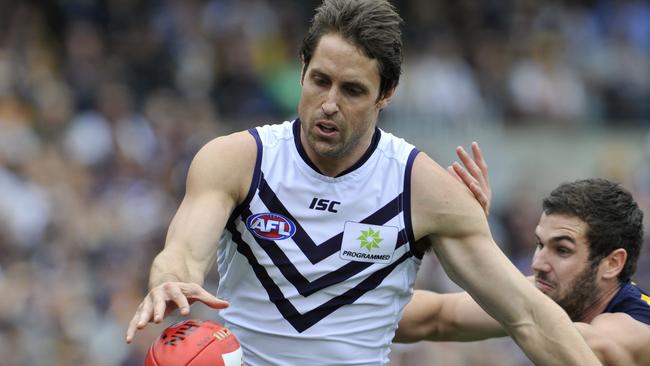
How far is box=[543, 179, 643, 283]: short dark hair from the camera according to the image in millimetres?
6934

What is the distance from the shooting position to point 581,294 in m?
6.95

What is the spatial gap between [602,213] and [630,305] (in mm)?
534

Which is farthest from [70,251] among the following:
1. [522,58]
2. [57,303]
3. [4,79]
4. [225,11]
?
[522,58]

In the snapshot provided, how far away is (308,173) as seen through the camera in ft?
20.7

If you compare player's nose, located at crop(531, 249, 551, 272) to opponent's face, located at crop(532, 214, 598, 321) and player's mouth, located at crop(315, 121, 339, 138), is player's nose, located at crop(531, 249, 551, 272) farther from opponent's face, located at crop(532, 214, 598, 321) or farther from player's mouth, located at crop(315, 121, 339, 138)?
player's mouth, located at crop(315, 121, 339, 138)

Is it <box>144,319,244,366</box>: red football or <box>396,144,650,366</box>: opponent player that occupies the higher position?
→ <box>396,144,650,366</box>: opponent player

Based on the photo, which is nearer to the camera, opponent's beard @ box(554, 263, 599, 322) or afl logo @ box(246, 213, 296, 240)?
afl logo @ box(246, 213, 296, 240)

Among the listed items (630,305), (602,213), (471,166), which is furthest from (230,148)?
(630,305)

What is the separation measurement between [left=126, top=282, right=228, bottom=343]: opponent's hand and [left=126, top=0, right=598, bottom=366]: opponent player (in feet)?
2.27

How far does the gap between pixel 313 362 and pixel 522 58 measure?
12103mm

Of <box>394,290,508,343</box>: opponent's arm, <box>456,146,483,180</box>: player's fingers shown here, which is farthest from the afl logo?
<box>394,290,508,343</box>: opponent's arm

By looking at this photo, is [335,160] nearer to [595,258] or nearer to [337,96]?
[337,96]

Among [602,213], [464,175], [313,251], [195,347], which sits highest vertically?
[464,175]

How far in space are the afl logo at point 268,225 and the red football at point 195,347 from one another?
0.69 metres
